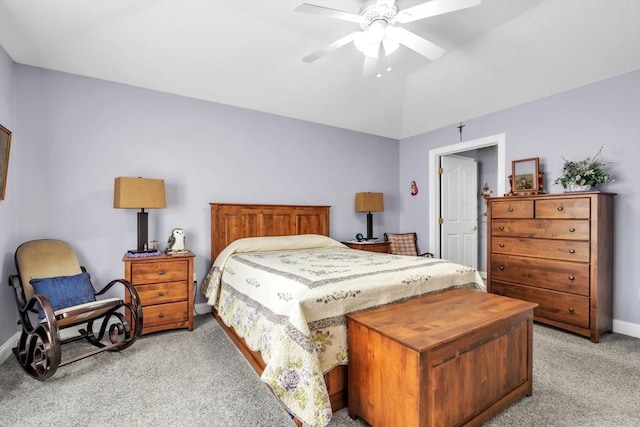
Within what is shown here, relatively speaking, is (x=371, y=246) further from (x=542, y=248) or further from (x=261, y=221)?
(x=542, y=248)

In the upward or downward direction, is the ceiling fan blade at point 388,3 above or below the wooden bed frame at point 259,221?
above

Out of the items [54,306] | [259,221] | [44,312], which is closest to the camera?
[44,312]

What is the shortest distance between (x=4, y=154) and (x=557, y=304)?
5.22m

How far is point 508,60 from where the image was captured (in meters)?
3.26

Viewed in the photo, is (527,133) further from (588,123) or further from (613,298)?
(613,298)

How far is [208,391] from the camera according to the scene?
2.03m

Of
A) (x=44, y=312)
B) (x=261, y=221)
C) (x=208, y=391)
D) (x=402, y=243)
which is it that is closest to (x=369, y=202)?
(x=402, y=243)

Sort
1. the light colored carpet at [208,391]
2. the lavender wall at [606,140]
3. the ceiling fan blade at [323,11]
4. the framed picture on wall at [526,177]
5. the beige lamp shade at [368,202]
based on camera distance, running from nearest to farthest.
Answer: the light colored carpet at [208,391] → the ceiling fan blade at [323,11] → the lavender wall at [606,140] → the framed picture on wall at [526,177] → the beige lamp shade at [368,202]

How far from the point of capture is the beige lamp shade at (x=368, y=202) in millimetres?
4613

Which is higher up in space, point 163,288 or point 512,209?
point 512,209

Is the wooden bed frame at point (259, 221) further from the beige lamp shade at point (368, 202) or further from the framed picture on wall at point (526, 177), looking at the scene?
the framed picture on wall at point (526, 177)

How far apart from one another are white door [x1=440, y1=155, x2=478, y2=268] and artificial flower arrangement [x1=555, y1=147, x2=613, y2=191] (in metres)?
1.89

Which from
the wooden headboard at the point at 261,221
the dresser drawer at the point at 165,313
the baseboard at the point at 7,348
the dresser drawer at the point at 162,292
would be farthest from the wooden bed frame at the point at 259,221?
the baseboard at the point at 7,348

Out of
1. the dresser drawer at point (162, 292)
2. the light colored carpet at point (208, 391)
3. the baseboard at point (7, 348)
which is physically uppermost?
the dresser drawer at point (162, 292)
